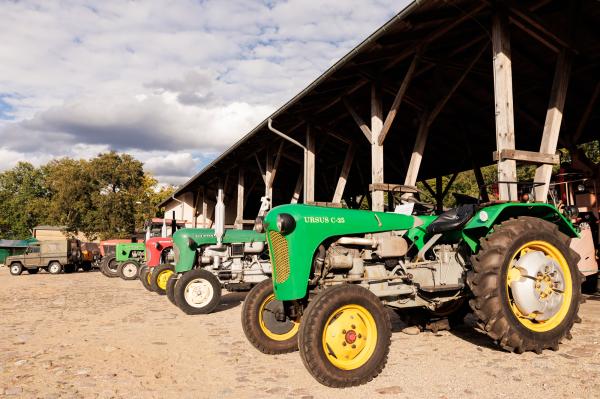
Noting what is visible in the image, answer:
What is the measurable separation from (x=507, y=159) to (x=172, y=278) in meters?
5.58

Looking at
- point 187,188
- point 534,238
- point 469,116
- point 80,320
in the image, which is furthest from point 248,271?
point 187,188

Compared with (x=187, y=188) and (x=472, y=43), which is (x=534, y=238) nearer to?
(x=472, y=43)

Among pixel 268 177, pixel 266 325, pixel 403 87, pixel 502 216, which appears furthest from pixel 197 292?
pixel 268 177

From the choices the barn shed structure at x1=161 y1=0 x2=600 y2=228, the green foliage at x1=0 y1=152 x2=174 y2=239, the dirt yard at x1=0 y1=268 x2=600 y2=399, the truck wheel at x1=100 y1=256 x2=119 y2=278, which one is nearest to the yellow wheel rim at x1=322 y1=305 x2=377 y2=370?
the dirt yard at x1=0 y1=268 x2=600 y2=399

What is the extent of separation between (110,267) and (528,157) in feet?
51.8

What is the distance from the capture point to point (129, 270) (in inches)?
583

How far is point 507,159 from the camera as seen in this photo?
5.23 m

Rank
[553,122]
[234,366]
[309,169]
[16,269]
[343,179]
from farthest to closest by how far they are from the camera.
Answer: [16,269]
[343,179]
[309,169]
[553,122]
[234,366]

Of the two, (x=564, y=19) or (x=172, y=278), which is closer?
(x=564, y=19)

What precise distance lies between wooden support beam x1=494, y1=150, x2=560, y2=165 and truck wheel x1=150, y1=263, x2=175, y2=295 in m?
6.92

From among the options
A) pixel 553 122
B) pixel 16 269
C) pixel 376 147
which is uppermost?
pixel 376 147

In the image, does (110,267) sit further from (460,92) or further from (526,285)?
(526,285)

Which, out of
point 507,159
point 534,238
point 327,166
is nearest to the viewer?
point 534,238

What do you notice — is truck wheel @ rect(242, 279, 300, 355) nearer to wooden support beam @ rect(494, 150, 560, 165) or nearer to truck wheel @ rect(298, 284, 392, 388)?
truck wheel @ rect(298, 284, 392, 388)
